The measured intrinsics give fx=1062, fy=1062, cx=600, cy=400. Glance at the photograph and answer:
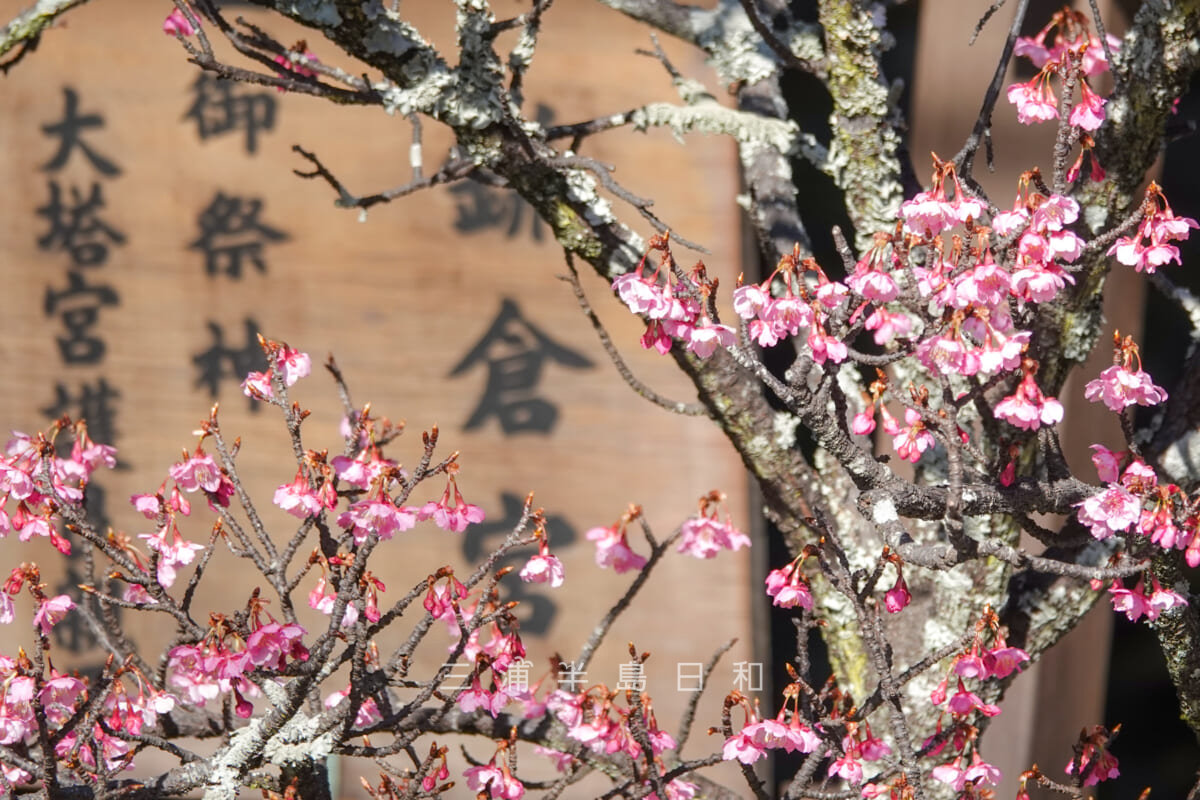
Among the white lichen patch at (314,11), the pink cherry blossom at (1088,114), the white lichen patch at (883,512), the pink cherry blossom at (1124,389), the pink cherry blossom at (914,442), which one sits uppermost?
the white lichen patch at (314,11)

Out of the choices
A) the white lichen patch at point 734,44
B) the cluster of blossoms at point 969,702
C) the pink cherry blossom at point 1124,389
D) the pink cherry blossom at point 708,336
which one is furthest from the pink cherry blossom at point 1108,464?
the white lichen patch at point 734,44

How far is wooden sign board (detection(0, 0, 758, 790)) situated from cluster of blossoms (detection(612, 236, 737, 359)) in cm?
165

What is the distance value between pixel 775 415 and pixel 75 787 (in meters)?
1.41

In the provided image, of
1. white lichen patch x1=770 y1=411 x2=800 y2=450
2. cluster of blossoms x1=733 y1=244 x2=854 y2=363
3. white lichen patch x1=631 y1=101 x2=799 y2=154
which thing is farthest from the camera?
white lichen patch x1=631 y1=101 x2=799 y2=154

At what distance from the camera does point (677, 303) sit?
163 centimetres

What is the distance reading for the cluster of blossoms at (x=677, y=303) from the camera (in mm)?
1595

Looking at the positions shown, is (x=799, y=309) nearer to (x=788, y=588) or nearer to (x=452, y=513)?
(x=788, y=588)

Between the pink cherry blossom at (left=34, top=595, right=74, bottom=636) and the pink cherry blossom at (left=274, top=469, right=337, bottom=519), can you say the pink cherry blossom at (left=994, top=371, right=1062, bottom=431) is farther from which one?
the pink cherry blossom at (left=34, top=595, right=74, bottom=636)

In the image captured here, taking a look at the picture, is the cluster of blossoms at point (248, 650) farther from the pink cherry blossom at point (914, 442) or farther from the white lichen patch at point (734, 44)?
the white lichen patch at point (734, 44)

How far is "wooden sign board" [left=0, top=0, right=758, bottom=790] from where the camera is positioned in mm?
3451

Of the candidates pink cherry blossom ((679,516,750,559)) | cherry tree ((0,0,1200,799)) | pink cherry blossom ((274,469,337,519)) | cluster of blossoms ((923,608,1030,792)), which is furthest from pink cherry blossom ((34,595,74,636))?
cluster of blossoms ((923,608,1030,792))

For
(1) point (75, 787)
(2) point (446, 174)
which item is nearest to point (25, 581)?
(1) point (75, 787)

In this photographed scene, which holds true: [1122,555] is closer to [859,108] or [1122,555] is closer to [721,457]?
[859,108]

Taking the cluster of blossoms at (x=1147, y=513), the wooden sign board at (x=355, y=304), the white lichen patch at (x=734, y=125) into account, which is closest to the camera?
the cluster of blossoms at (x=1147, y=513)
